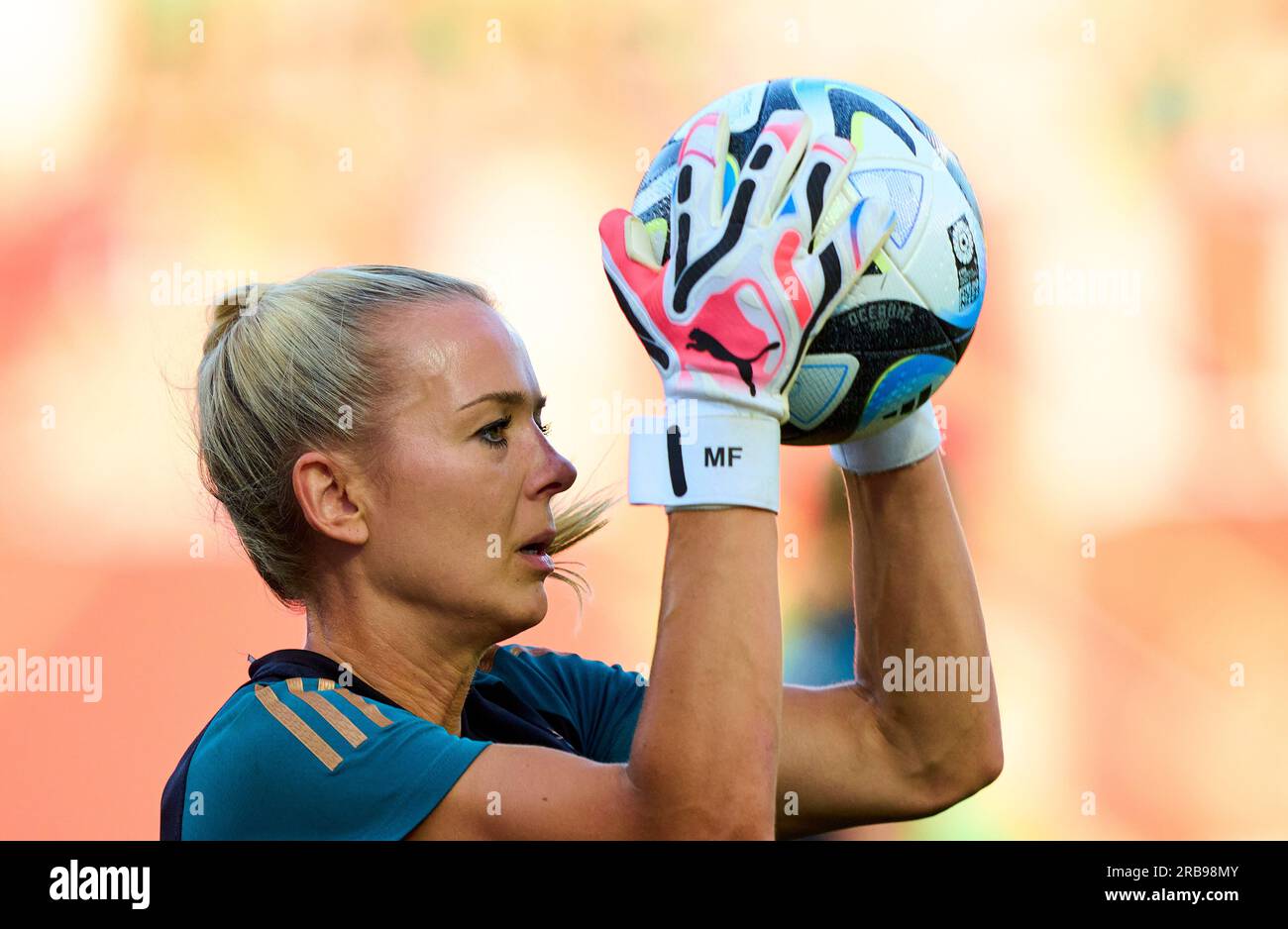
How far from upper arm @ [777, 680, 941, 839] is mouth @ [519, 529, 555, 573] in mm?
514

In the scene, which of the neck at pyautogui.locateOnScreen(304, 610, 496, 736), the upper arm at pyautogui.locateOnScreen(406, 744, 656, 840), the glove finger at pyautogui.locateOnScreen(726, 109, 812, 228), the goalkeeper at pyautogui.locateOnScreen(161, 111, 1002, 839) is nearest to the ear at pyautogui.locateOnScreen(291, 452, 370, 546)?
the goalkeeper at pyautogui.locateOnScreen(161, 111, 1002, 839)

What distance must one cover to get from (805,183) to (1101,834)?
5.60 metres

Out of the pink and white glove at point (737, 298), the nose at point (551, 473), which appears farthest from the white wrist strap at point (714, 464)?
the nose at point (551, 473)

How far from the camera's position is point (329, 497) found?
222cm

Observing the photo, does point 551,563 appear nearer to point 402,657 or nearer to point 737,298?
point 402,657

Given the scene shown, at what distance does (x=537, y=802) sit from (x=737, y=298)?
2.30ft

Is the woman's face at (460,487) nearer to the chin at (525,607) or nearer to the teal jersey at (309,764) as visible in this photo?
the chin at (525,607)

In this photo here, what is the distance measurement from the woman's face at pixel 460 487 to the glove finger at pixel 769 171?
0.54m

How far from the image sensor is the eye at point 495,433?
88.0 inches

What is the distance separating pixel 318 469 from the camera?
7.29ft

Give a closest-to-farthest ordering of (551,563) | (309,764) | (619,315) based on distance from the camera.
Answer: (309,764), (551,563), (619,315)

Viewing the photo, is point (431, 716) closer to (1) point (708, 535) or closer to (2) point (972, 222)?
(1) point (708, 535)

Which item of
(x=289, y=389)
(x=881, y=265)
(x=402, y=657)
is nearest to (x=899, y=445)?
(x=881, y=265)
